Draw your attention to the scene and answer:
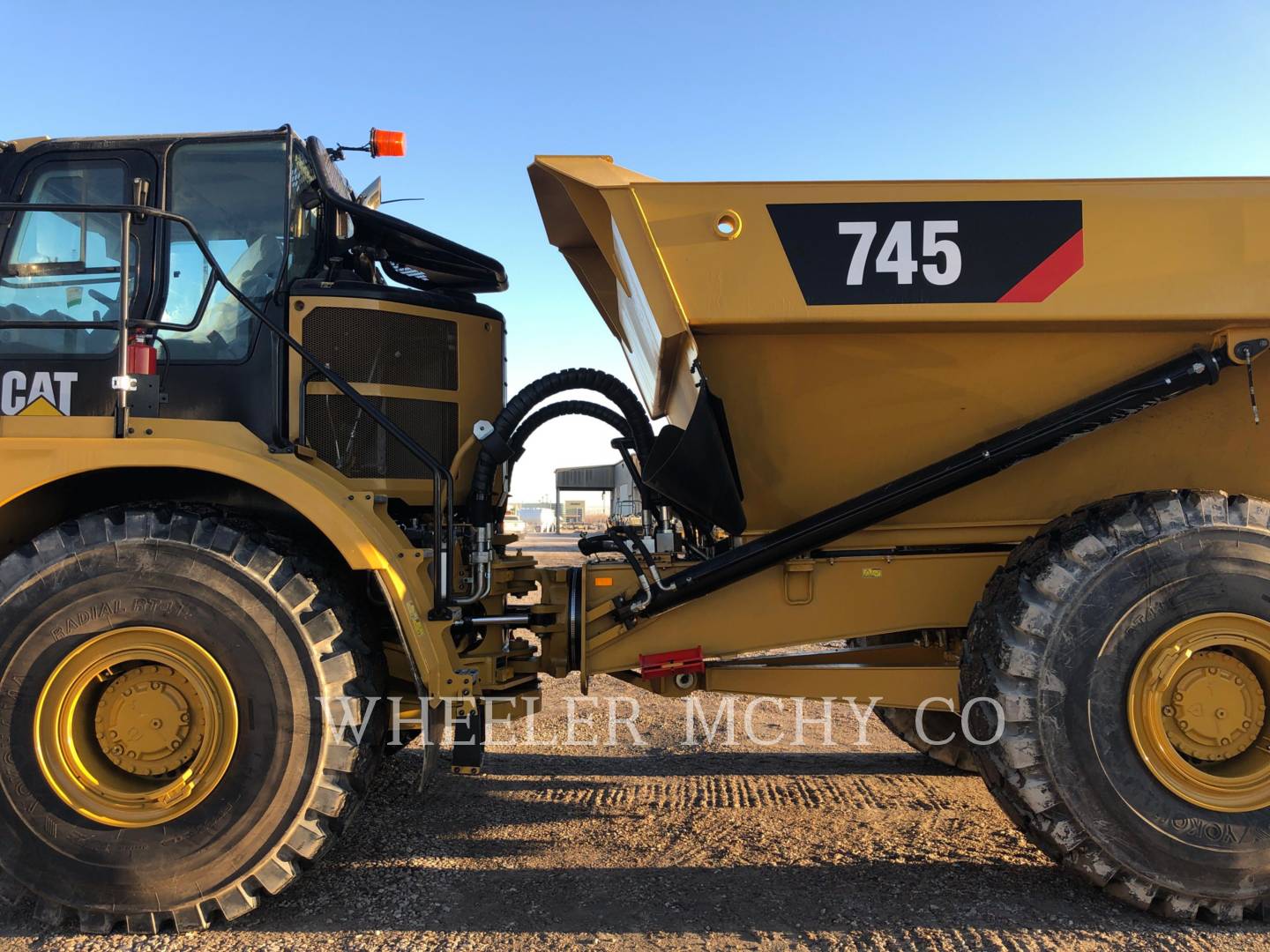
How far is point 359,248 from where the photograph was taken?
3.88 meters

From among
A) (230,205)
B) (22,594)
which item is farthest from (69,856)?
(230,205)

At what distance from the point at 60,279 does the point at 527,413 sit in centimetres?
195

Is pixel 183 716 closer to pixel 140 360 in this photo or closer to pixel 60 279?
pixel 140 360

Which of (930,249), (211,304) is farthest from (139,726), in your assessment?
(930,249)

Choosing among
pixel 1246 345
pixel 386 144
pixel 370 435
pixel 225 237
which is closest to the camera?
pixel 1246 345

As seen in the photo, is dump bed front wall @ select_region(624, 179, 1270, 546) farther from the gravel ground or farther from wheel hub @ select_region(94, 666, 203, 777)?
wheel hub @ select_region(94, 666, 203, 777)

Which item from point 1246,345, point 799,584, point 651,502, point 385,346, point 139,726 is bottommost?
point 139,726

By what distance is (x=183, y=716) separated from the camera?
2.85 metres

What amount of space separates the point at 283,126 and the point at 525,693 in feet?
8.56

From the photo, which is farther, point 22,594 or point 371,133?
point 371,133

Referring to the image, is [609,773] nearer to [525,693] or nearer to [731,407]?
[525,693]

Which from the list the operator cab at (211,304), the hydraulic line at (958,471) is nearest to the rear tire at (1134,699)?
the hydraulic line at (958,471)

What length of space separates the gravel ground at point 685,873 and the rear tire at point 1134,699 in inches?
8.6

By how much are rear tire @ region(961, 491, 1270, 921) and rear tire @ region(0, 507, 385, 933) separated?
2.39 metres
